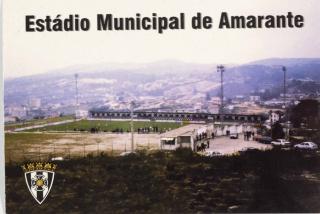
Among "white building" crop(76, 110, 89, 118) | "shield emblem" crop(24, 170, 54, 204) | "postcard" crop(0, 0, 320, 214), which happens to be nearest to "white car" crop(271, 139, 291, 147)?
"postcard" crop(0, 0, 320, 214)

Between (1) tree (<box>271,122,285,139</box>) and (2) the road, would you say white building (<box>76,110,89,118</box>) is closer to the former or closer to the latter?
(2) the road

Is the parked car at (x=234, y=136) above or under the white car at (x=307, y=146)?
above

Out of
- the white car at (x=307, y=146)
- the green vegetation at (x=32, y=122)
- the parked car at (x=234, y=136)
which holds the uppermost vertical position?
the green vegetation at (x=32, y=122)

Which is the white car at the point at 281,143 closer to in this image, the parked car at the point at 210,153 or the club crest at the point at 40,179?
the parked car at the point at 210,153

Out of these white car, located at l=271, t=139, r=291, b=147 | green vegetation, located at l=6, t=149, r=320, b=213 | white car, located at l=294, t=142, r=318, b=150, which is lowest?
green vegetation, located at l=6, t=149, r=320, b=213

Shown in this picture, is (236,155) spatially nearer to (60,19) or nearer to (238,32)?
(238,32)

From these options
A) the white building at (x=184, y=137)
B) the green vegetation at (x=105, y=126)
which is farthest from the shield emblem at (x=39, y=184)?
the white building at (x=184, y=137)
